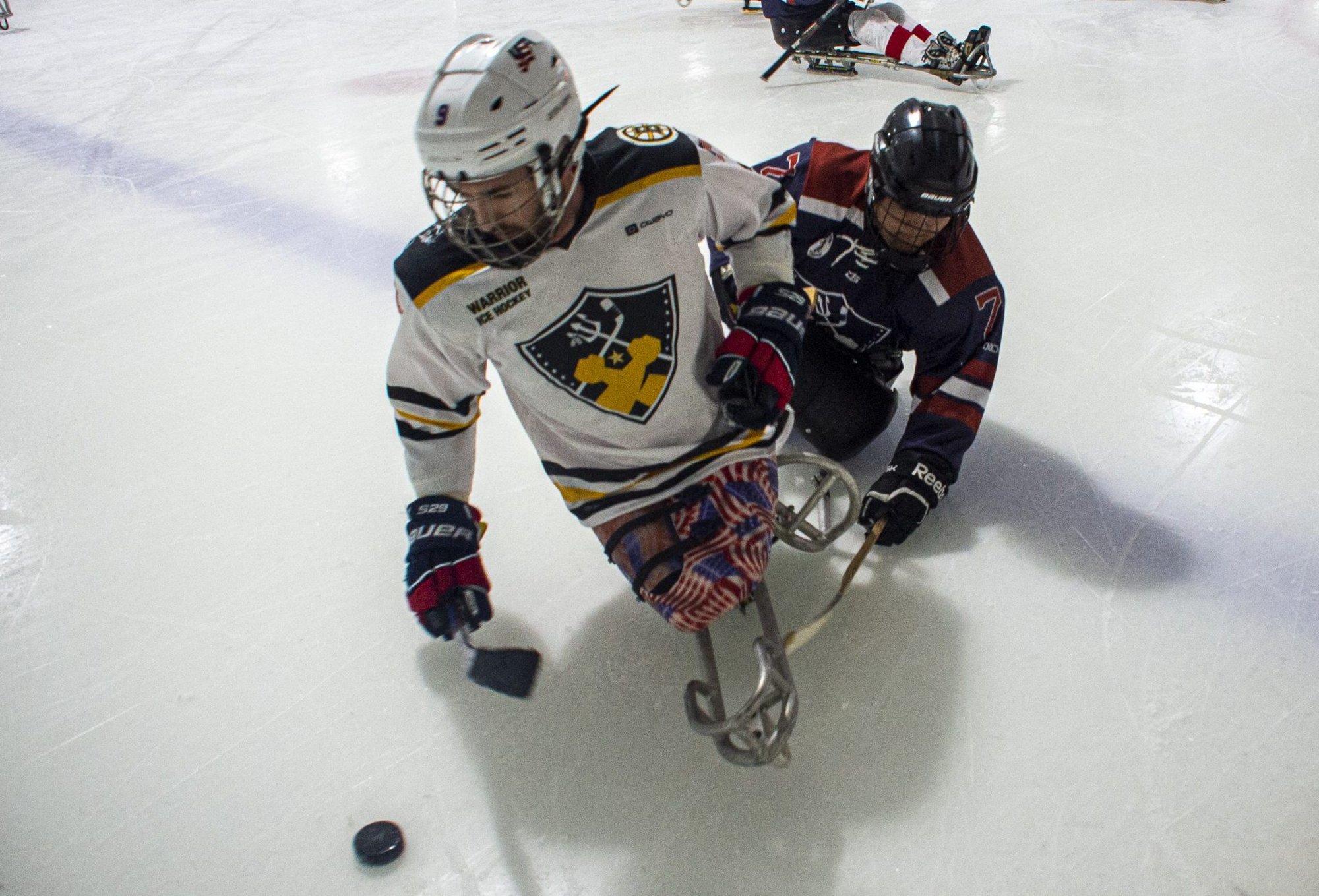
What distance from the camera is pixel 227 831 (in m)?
1.49

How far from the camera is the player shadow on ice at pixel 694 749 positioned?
1402mm

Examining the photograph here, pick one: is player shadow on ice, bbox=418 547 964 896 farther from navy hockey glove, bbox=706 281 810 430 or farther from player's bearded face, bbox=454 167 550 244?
player's bearded face, bbox=454 167 550 244

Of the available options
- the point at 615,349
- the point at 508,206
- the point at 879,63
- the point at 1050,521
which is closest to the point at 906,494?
the point at 1050,521

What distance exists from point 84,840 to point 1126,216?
321 cm

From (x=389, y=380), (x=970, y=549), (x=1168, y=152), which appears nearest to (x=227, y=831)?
(x=389, y=380)

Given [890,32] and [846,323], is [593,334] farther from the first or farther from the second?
[890,32]

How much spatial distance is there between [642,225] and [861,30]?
12.2 feet

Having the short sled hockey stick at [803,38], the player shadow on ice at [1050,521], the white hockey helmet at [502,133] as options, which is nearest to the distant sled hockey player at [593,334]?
the white hockey helmet at [502,133]

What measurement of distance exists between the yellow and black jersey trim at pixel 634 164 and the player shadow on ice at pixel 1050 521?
35.8 inches

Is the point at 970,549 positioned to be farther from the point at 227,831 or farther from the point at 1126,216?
the point at 1126,216

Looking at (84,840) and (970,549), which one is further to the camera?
(970,549)

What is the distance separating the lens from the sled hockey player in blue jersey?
5.67 feet

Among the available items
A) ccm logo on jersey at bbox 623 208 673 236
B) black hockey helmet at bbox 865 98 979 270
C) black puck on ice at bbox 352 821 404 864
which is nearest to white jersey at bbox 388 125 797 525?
ccm logo on jersey at bbox 623 208 673 236

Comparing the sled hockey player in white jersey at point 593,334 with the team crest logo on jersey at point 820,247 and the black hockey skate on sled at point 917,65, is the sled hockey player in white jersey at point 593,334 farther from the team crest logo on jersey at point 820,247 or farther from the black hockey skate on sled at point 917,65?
the black hockey skate on sled at point 917,65
